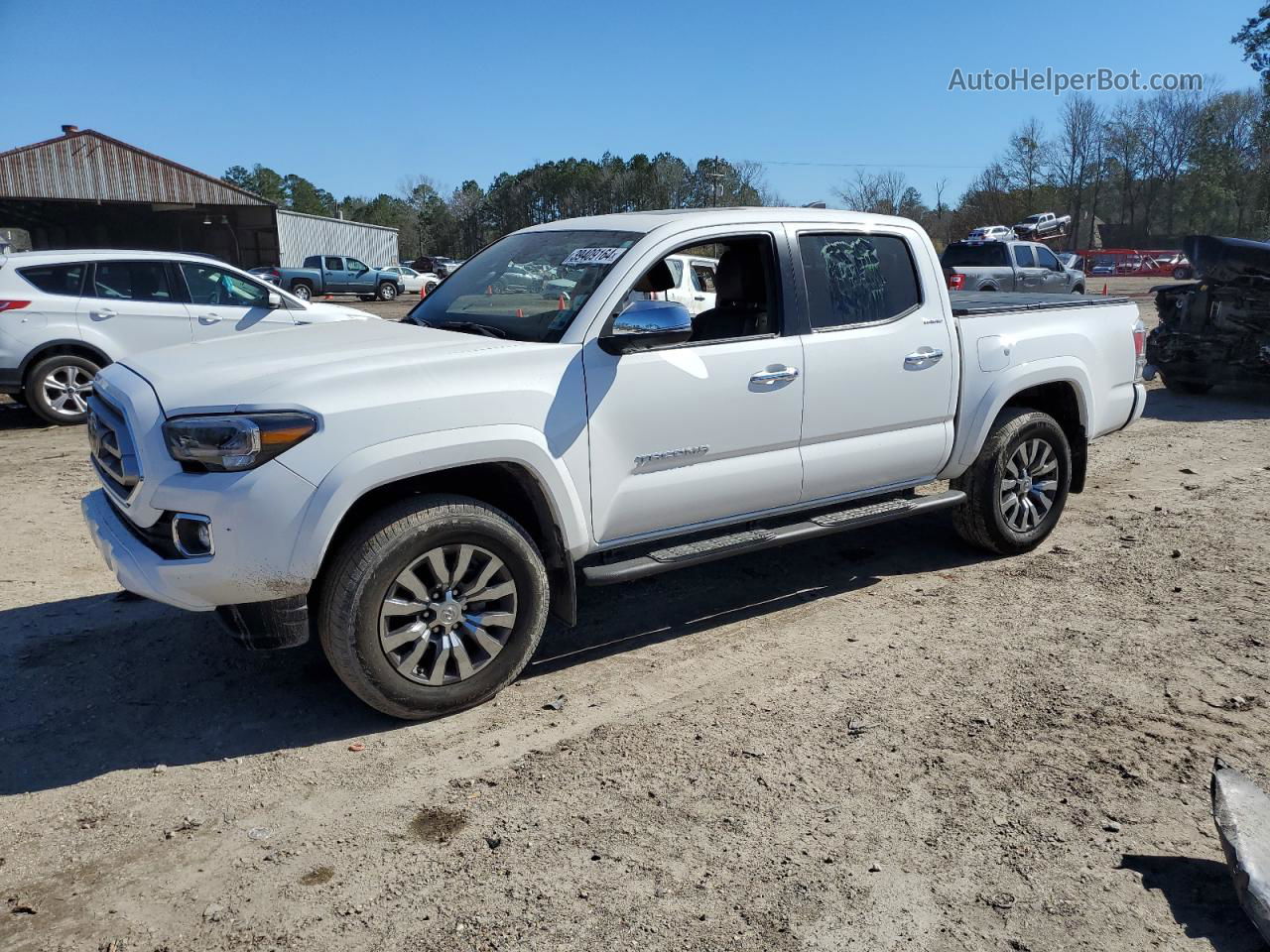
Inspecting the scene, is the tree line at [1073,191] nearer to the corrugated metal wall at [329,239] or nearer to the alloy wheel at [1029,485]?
the corrugated metal wall at [329,239]

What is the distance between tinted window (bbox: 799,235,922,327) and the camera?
4.80 m

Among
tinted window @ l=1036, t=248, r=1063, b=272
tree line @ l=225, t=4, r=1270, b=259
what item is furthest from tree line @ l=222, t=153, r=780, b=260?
tinted window @ l=1036, t=248, r=1063, b=272

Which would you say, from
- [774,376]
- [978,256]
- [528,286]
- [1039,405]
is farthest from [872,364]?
[978,256]

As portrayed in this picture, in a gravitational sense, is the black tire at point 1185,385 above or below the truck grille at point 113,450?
below

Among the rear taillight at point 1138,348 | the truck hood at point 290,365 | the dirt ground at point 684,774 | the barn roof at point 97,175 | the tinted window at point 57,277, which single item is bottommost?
the dirt ground at point 684,774

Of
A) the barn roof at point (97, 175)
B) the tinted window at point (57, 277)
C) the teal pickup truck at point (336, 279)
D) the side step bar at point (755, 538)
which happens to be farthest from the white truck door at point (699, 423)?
the barn roof at point (97, 175)

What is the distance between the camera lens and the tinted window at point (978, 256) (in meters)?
21.8

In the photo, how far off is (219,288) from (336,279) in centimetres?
2702

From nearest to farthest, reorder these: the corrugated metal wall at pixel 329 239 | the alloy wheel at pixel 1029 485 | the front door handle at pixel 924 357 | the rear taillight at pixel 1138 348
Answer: the front door handle at pixel 924 357
the alloy wheel at pixel 1029 485
the rear taillight at pixel 1138 348
the corrugated metal wall at pixel 329 239

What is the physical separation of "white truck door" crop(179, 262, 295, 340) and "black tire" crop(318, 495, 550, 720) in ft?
24.4

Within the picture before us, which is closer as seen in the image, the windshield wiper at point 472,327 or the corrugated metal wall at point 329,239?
the windshield wiper at point 472,327

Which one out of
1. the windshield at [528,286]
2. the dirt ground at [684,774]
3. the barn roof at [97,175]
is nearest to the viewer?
the dirt ground at [684,774]

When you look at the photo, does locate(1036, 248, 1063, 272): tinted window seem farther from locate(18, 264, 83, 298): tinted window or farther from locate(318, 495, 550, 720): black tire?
locate(318, 495, 550, 720): black tire

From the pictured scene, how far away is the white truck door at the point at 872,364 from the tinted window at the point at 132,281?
319 inches
